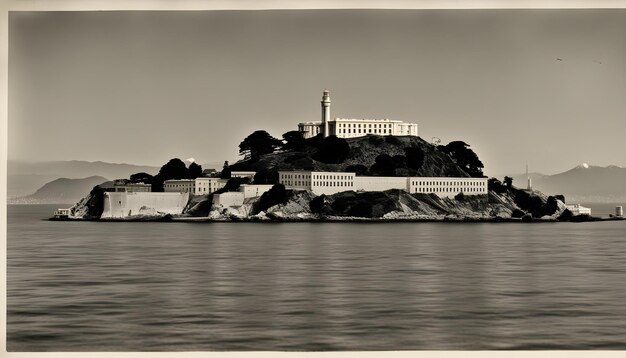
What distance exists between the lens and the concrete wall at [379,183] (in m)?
41.0

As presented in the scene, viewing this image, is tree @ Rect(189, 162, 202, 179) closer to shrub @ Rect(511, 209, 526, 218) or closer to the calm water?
shrub @ Rect(511, 209, 526, 218)

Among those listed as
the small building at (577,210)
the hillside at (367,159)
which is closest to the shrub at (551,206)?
the small building at (577,210)

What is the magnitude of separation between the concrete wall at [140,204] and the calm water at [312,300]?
804 inches

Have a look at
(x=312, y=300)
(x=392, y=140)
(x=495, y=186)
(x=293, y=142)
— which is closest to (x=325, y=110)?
(x=293, y=142)

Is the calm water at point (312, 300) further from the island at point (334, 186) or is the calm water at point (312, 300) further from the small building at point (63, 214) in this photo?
the small building at point (63, 214)

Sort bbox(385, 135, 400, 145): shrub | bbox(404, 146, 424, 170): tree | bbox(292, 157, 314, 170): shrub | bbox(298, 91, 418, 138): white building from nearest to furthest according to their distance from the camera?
1. bbox(292, 157, 314, 170): shrub
2. bbox(404, 146, 424, 170): tree
3. bbox(385, 135, 400, 145): shrub
4. bbox(298, 91, 418, 138): white building

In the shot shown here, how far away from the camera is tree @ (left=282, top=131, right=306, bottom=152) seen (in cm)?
4350

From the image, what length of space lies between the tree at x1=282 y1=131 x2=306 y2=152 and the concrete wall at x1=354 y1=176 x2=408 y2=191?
12.0ft

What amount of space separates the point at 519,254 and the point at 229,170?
25096 mm

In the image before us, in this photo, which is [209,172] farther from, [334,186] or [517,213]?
[517,213]

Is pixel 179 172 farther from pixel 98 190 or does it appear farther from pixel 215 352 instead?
pixel 215 352

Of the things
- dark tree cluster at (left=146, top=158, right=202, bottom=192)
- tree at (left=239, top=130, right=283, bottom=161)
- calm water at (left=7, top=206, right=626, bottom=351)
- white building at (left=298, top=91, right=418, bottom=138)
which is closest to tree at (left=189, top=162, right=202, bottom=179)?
dark tree cluster at (left=146, top=158, right=202, bottom=192)

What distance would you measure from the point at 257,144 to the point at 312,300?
33.4m

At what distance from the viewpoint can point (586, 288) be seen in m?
11.1
